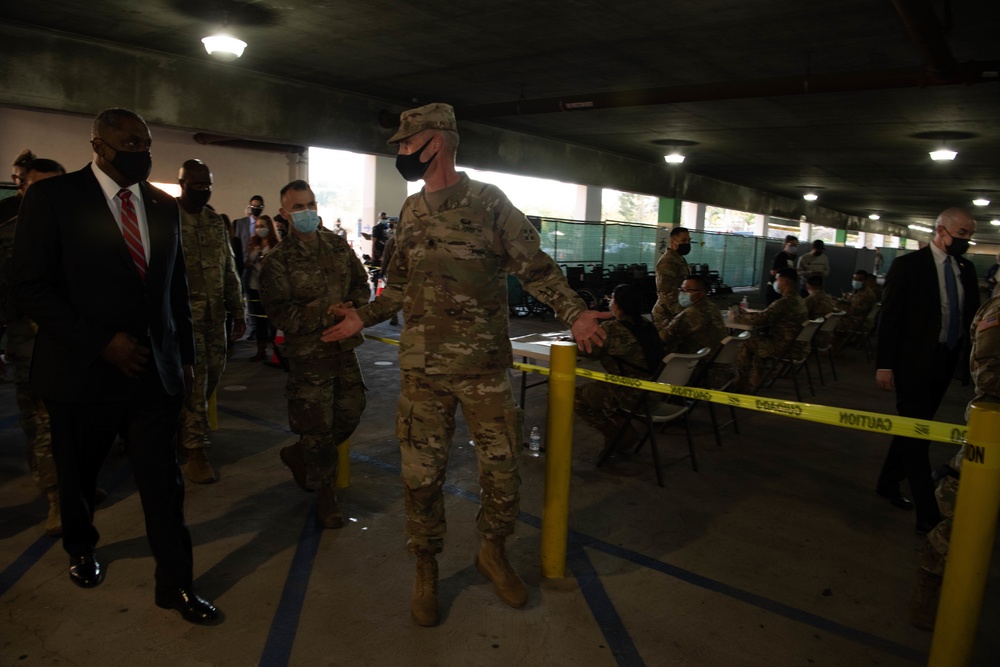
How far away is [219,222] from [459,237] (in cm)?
234

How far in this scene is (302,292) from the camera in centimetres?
343

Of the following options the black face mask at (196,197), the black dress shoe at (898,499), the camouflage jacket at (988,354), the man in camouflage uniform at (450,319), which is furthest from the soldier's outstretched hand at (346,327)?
the black dress shoe at (898,499)

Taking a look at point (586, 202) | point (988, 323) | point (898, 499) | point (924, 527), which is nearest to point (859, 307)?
point (898, 499)

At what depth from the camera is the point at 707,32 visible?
→ 6.71 meters

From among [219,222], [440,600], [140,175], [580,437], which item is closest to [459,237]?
[140,175]

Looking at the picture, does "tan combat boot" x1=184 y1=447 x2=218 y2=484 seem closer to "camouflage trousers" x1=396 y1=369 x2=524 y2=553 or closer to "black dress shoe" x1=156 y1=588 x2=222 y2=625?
"black dress shoe" x1=156 y1=588 x2=222 y2=625

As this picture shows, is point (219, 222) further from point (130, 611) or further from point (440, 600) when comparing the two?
point (440, 600)

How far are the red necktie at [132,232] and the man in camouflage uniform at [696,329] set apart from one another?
4015 mm

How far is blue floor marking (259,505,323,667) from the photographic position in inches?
97.0

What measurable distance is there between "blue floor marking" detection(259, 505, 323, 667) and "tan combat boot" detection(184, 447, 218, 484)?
36.7 inches

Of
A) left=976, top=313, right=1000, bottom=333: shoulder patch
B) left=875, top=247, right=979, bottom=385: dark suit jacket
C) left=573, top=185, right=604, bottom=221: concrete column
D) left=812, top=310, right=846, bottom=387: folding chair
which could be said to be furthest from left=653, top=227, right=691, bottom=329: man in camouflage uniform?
left=573, top=185, right=604, bottom=221: concrete column

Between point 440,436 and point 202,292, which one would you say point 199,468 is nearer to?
point 202,292

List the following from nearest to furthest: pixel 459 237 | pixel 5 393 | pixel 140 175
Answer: pixel 140 175
pixel 459 237
pixel 5 393

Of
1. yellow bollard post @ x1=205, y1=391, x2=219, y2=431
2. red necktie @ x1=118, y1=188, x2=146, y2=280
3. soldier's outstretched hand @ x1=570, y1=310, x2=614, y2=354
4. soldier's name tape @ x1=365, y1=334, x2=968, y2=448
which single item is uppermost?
red necktie @ x1=118, y1=188, x2=146, y2=280
